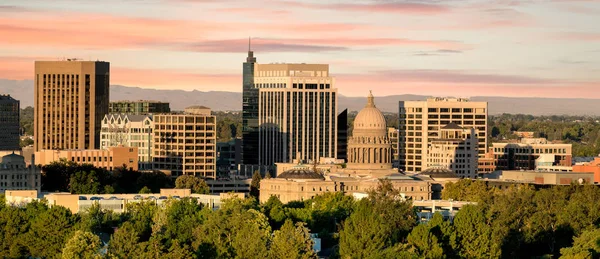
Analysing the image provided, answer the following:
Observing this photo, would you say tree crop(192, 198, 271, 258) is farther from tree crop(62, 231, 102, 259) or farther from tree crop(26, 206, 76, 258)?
tree crop(26, 206, 76, 258)

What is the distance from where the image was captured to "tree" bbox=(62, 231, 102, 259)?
14125 cm

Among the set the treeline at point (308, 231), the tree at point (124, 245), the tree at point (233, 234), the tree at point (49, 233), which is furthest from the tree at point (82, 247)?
the tree at point (233, 234)

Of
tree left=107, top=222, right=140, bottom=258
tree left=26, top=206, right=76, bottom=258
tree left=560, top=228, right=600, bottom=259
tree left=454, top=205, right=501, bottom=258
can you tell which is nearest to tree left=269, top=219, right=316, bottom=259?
tree left=107, top=222, right=140, bottom=258

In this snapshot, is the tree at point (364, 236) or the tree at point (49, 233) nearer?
the tree at point (364, 236)

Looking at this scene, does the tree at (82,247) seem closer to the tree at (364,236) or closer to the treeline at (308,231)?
the treeline at (308,231)

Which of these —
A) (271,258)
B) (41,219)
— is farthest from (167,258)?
(41,219)

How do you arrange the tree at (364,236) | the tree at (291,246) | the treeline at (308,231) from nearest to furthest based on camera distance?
the tree at (291,246) < the treeline at (308,231) < the tree at (364,236)

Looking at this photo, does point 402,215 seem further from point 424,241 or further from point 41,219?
point 41,219

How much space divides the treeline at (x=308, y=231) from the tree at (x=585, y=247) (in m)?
0.14

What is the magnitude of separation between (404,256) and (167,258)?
17.7m

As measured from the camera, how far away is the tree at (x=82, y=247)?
463 ft

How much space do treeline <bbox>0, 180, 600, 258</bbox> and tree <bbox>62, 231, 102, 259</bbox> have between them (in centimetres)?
14

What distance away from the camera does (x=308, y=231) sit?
550ft

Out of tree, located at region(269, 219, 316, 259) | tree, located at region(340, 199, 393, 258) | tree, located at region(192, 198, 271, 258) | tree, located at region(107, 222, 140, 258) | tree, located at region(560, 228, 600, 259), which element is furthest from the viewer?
tree, located at region(560, 228, 600, 259)
